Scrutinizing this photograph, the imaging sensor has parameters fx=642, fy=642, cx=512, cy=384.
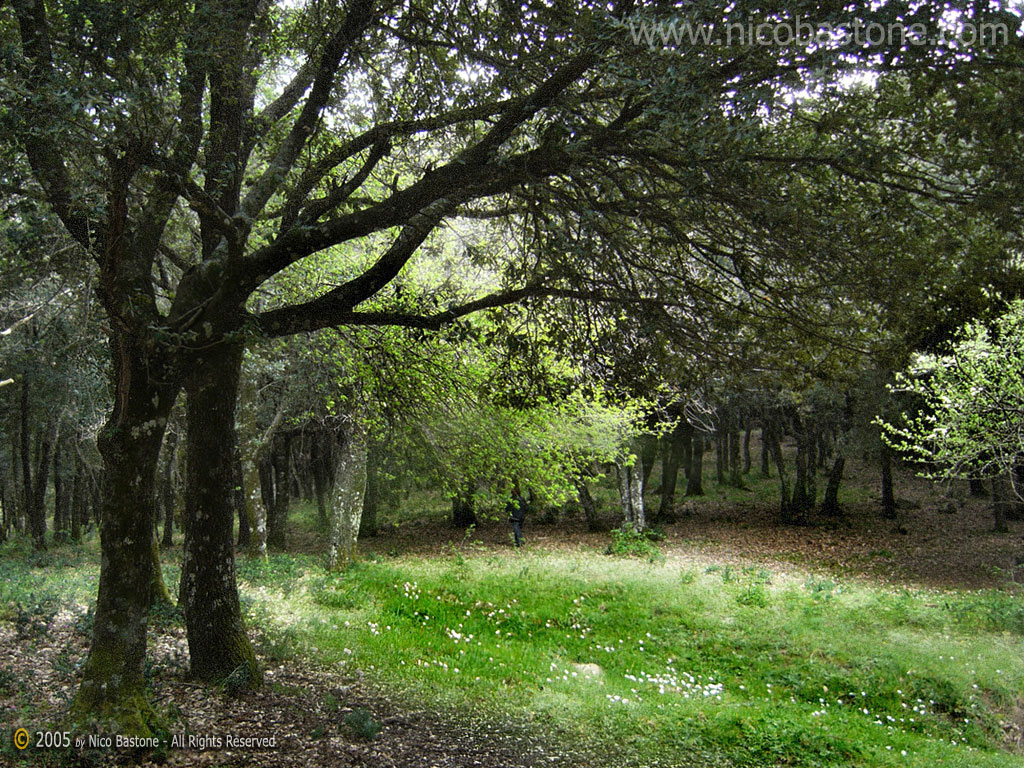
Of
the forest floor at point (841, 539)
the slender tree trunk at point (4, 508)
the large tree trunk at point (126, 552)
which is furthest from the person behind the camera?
the slender tree trunk at point (4, 508)

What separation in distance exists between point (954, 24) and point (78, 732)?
848 cm

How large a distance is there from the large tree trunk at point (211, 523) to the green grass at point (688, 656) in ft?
6.96

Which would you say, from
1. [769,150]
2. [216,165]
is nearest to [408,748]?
[216,165]

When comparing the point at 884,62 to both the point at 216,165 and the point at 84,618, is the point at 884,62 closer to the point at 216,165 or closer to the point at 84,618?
the point at 216,165

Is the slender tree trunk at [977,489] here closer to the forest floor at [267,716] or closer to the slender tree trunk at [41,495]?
→ the forest floor at [267,716]

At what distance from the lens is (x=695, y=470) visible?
36094mm

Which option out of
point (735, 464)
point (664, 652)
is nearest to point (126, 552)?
point (664, 652)

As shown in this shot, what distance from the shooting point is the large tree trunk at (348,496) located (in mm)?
16453

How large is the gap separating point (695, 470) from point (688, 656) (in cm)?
2592

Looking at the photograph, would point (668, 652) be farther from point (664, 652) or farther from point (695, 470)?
point (695, 470)

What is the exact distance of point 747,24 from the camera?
466 centimetres

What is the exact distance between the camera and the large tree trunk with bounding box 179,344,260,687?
273 inches
